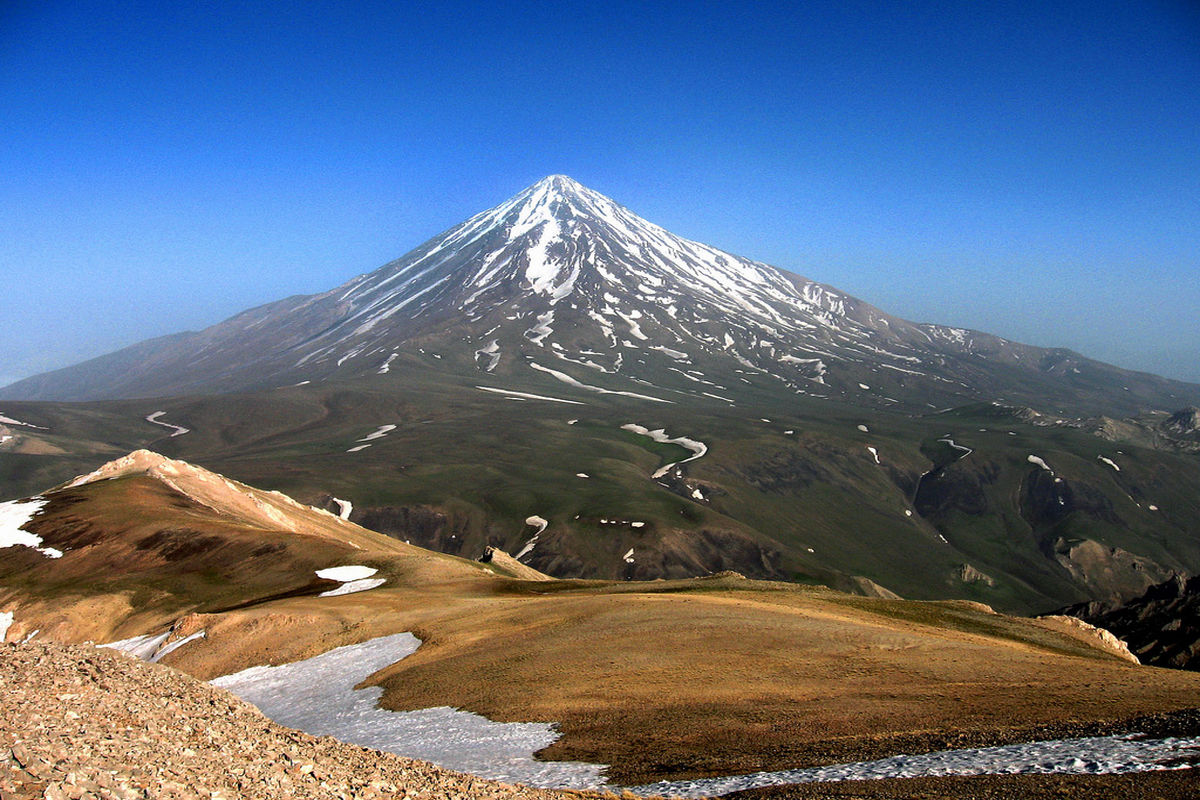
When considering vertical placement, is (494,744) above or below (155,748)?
below

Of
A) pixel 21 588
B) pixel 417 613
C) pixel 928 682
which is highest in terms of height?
pixel 928 682

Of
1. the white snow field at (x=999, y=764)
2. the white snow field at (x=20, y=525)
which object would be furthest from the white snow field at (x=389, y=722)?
the white snow field at (x=20, y=525)

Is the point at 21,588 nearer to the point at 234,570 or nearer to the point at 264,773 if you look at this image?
the point at 234,570

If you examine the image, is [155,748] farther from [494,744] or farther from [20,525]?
[20,525]

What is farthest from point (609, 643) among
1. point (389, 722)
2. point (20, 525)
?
point (20, 525)

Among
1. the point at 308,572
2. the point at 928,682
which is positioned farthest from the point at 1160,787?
the point at 308,572

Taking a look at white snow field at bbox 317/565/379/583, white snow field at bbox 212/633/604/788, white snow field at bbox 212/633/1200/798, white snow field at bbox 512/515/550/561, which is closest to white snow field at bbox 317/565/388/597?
white snow field at bbox 317/565/379/583

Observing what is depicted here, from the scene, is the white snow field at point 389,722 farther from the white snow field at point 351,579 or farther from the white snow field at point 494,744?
the white snow field at point 351,579
